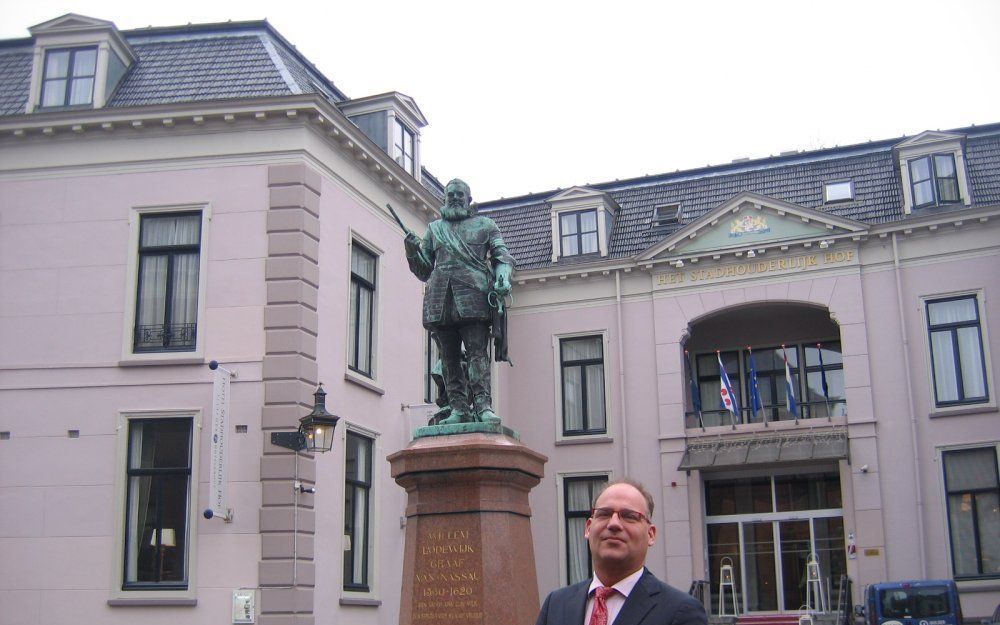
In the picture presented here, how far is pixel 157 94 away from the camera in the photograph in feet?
65.4

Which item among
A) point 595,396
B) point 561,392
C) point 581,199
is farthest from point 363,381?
point 581,199

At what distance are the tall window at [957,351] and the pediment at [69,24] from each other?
59.8 feet

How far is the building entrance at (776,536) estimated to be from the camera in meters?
26.3

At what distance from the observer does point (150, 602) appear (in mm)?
17156

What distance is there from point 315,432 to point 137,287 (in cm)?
435

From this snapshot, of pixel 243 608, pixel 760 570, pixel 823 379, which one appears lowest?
pixel 243 608

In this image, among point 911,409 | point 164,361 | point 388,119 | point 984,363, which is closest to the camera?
point 164,361

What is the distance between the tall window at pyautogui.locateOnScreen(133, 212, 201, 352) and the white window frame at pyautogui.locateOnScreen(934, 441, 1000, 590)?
1594cm

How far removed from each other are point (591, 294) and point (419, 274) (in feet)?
55.5

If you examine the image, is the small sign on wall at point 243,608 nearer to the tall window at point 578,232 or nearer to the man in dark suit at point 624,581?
the man in dark suit at point 624,581

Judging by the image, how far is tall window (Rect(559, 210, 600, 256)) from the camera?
2948 centimetres

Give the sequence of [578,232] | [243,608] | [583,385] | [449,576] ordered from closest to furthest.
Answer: [449,576]
[243,608]
[583,385]
[578,232]

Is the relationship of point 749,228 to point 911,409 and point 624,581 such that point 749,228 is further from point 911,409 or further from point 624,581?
point 624,581

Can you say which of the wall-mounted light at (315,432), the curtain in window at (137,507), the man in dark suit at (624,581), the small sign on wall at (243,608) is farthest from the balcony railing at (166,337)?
the man in dark suit at (624,581)
